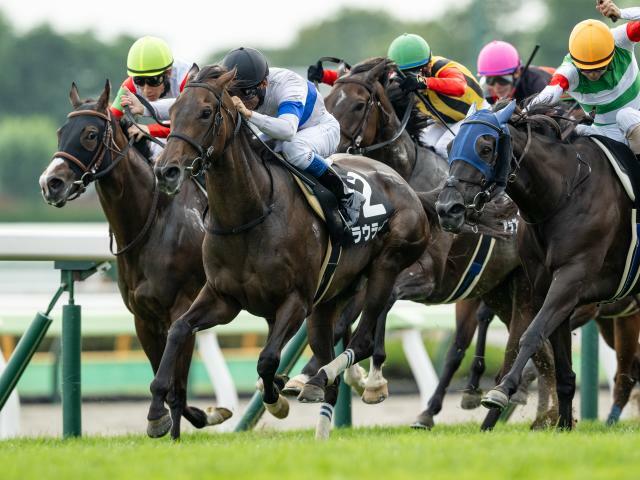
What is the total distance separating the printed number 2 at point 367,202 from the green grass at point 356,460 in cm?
159

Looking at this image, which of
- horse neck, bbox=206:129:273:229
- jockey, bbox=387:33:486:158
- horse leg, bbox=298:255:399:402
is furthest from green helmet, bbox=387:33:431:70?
horse neck, bbox=206:129:273:229

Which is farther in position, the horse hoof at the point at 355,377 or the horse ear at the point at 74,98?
the horse hoof at the point at 355,377

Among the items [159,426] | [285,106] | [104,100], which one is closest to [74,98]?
[104,100]

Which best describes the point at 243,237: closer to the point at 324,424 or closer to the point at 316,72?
the point at 324,424

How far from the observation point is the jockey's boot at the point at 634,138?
755 cm

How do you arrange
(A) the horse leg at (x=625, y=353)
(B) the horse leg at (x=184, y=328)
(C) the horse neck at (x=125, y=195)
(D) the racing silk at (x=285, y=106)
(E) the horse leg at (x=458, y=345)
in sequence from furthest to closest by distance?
(A) the horse leg at (x=625, y=353), (E) the horse leg at (x=458, y=345), (C) the horse neck at (x=125, y=195), (D) the racing silk at (x=285, y=106), (B) the horse leg at (x=184, y=328)

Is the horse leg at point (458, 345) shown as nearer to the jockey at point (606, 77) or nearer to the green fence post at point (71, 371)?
the jockey at point (606, 77)

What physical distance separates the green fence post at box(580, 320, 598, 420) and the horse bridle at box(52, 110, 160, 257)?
3.85m

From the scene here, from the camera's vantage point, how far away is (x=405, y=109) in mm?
8984

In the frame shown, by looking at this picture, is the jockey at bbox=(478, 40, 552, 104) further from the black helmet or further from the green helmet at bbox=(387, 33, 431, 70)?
the black helmet

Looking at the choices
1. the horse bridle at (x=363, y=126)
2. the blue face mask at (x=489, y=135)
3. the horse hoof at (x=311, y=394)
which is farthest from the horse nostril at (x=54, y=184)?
the blue face mask at (x=489, y=135)

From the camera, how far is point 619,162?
761cm

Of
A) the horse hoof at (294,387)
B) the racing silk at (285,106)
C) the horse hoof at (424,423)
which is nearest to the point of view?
the racing silk at (285,106)

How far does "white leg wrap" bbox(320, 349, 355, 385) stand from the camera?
712cm
